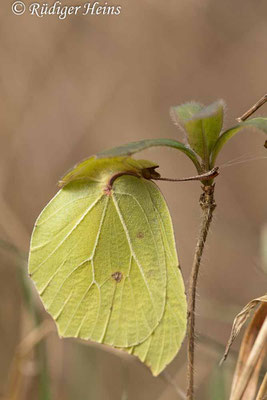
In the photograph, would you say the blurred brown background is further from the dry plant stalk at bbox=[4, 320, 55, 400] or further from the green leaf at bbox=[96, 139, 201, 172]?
the green leaf at bbox=[96, 139, 201, 172]

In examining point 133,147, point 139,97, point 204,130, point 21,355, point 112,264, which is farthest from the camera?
point 139,97

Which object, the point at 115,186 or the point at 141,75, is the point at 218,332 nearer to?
the point at 141,75

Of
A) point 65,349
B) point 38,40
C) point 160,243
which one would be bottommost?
point 65,349

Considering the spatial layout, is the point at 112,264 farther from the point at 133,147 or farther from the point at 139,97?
the point at 139,97

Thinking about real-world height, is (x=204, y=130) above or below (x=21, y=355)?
above

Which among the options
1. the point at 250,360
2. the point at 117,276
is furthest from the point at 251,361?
the point at 117,276

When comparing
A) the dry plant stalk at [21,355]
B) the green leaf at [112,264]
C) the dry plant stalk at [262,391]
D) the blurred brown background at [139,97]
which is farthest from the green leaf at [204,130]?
the blurred brown background at [139,97]

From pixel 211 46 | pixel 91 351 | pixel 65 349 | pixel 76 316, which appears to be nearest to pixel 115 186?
pixel 76 316
